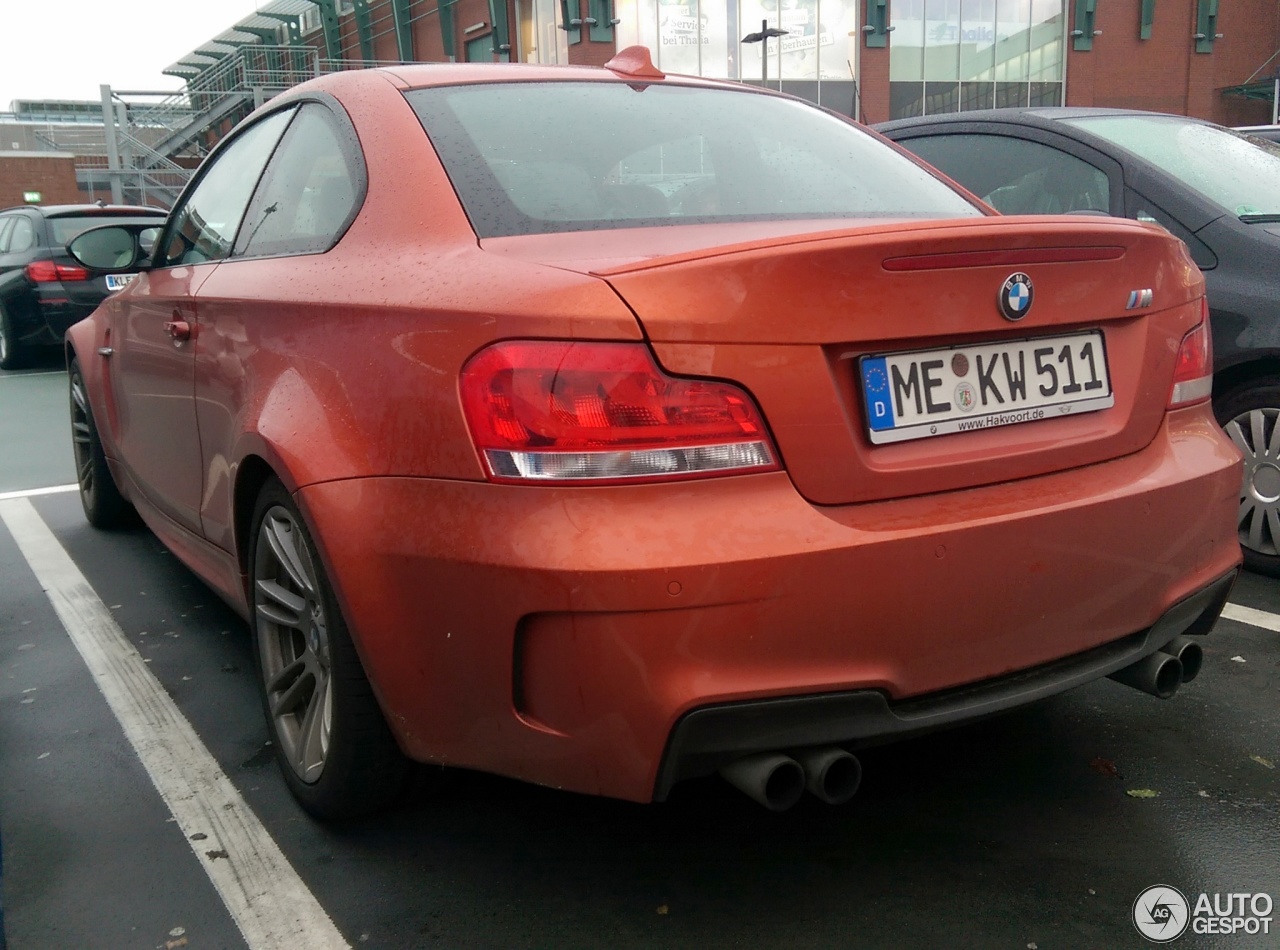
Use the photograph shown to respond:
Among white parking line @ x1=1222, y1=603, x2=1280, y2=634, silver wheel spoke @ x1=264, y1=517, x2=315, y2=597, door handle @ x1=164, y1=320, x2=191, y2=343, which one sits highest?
door handle @ x1=164, y1=320, x2=191, y2=343

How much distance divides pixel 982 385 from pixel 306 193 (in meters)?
1.64

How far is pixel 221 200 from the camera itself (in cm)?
357

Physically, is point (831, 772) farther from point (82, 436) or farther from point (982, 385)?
point (82, 436)

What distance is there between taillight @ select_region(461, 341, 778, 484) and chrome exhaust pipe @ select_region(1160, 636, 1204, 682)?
3.38 ft

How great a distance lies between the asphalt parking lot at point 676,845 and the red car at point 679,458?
0.68ft

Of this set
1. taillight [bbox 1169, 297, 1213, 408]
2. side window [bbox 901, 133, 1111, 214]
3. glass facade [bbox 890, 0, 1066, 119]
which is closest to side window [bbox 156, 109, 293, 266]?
taillight [bbox 1169, 297, 1213, 408]

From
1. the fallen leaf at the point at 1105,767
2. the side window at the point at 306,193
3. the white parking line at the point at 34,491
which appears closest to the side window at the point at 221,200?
the side window at the point at 306,193

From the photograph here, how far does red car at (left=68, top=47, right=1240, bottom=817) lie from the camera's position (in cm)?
191

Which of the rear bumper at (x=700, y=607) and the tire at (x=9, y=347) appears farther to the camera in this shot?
the tire at (x=9, y=347)

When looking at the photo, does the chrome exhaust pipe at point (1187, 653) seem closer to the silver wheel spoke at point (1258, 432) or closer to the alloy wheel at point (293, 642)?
the alloy wheel at point (293, 642)

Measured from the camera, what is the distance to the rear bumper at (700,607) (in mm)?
1871

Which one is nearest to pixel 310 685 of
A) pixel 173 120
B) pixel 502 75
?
pixel 502 75

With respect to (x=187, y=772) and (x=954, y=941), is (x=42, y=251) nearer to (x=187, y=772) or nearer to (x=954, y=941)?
(x=187, y=772)

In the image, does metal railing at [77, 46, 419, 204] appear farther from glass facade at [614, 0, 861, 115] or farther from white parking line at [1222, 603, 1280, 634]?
white parking line at [1222, 603, 1280, 634]
